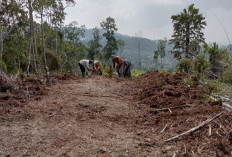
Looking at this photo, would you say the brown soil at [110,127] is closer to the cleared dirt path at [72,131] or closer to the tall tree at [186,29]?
the cleared dirt path at [72,131]

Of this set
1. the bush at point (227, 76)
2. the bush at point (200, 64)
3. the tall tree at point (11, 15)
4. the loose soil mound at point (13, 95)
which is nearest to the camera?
the loose soil mound at point (13, 95)

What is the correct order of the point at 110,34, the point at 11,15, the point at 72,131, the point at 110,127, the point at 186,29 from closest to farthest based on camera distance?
the point at 72,131 < the point at 110,127 < the point at 11,15 < the point at 186,29 < the point at 110,34

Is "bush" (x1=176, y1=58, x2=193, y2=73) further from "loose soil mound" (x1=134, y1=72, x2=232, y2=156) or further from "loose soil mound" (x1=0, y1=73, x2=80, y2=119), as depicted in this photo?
"loose soil mound" (x1=0, y1=73, x2=80, y2=119)

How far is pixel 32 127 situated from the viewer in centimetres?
334

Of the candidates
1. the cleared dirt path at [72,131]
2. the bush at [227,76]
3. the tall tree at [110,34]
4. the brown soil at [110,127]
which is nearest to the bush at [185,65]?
the bush at [227,76]

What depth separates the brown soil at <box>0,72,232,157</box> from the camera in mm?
2449

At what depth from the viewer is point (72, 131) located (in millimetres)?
3199

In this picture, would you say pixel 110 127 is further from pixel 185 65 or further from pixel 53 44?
pixel 53 44

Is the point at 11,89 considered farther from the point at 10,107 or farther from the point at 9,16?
the point at 9,16

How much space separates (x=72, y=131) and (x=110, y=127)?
646 millimetres

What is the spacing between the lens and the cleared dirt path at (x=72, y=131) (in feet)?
8.32

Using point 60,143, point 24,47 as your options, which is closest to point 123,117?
point 60,143

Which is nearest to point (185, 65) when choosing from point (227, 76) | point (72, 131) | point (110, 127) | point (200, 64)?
point (200, 64)

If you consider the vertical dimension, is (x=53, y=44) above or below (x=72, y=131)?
above
